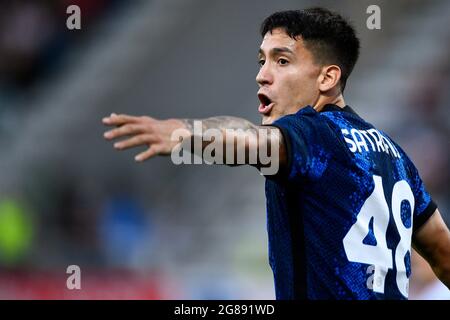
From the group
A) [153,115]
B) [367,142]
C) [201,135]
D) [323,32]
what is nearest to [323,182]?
[367,142]

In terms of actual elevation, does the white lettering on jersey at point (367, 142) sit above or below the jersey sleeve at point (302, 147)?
above

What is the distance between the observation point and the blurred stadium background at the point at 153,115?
1014 cm

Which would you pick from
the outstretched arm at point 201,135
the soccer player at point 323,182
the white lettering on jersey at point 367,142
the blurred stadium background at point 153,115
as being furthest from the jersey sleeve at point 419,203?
the blurred stadium background at point 153,115

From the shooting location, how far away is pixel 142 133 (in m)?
3.22

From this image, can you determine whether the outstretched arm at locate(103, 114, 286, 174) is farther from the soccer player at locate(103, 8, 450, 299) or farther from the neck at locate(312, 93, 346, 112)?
the neck at locate(312, 93, 346, 112)

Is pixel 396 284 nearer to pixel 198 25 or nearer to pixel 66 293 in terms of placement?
pixel 66 293

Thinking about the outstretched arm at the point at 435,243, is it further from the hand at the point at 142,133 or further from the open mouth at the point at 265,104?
the hand at the point at 142,133

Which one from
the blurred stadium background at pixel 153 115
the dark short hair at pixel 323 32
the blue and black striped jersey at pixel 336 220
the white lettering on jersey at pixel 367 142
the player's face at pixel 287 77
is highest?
the blurred stadium background at pixel 153 115

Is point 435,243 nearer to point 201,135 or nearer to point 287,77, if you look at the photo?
point 287,77

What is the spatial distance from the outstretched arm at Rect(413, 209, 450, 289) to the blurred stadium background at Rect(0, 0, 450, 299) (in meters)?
4.48

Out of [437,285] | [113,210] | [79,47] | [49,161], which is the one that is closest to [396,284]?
[437,285]

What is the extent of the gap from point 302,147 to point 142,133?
2.63 ft

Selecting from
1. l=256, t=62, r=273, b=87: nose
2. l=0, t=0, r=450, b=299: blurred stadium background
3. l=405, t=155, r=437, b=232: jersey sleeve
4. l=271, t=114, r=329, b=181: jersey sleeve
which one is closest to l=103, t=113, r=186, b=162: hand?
l=271, t=114, r=329, b=181: jersey sleeve
